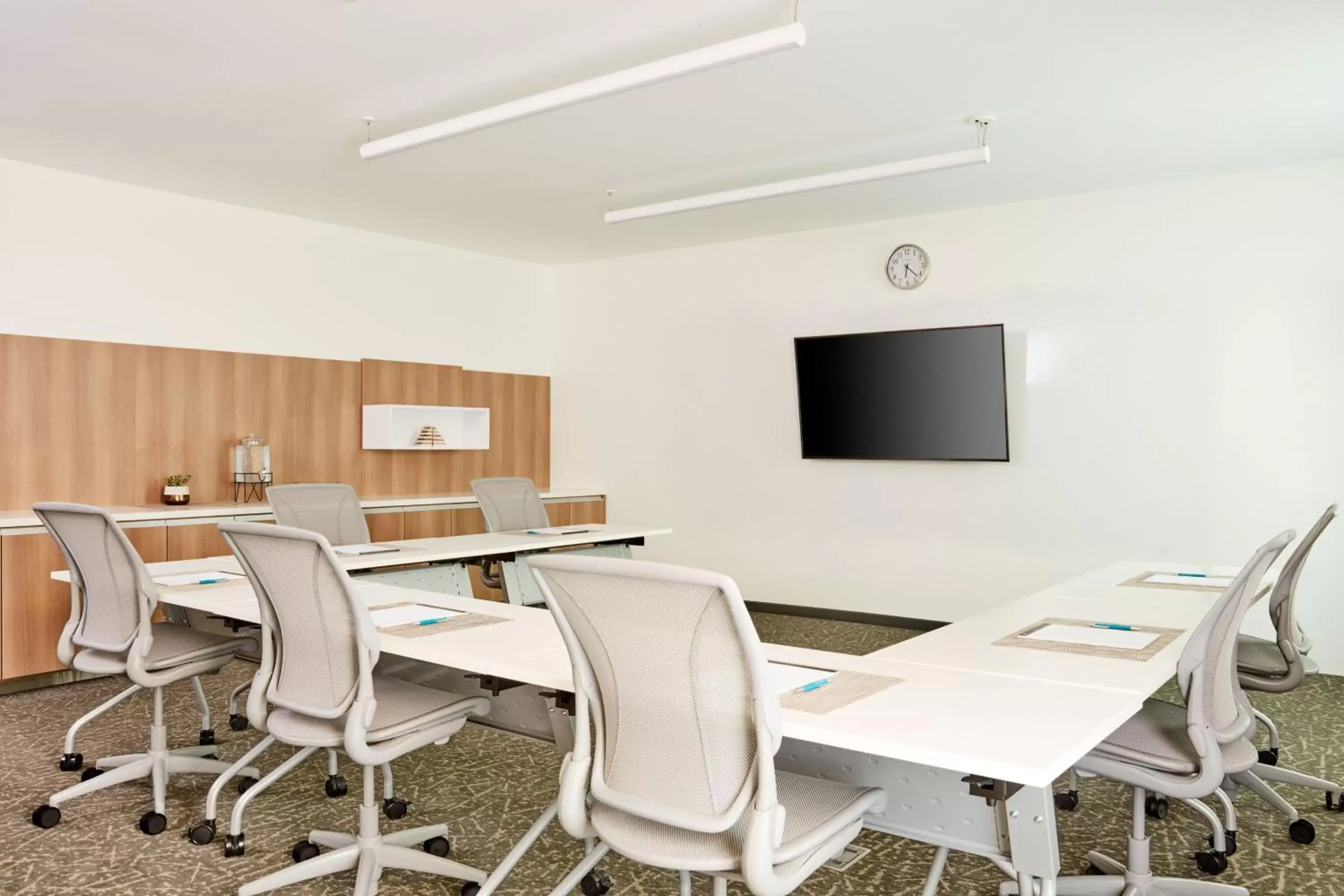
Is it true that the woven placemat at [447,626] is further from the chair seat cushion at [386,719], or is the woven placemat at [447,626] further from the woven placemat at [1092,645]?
the woven placemat at [1092,645]

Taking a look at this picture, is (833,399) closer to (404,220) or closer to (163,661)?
(404,220)

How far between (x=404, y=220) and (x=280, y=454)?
1.88m

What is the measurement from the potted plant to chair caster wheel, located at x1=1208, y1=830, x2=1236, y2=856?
18.6 feet

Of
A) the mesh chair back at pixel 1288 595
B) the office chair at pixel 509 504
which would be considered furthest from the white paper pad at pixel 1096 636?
the office chair at pixel 509 504

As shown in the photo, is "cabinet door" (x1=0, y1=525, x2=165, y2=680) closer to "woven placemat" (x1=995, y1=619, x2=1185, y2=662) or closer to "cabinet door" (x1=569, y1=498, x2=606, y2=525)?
"cabinet door" (x1=569, y1=498, x2=606, y2=525)

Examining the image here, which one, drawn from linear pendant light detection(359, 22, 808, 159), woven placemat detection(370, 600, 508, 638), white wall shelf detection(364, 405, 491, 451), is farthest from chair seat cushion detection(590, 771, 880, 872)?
white wall shelf detection(364, 405, 491, 451)

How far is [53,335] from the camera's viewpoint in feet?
19.1

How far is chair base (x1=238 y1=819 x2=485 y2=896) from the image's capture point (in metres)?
2.80

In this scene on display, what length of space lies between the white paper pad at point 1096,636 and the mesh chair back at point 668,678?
143 centimetres

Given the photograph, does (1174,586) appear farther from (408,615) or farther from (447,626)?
(408,615)

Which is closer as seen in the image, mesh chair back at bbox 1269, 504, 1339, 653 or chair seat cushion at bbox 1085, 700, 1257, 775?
chair seat cushion at bbox 1085, 700, 1257, 775

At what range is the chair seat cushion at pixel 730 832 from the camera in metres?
1.91

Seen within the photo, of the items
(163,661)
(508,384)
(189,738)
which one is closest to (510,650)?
(163,661)

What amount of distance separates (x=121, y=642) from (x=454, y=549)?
185 centimetres
